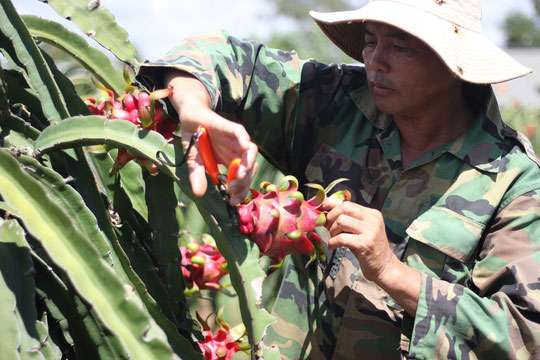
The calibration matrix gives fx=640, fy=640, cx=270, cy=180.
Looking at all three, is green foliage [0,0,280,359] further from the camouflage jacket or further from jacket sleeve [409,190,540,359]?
jacket sleeve [409,190,540,359]

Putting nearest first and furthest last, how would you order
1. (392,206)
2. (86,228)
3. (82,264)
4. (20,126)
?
1. (82,264)
2. (86,228)
3. (20,126)
4. (392,206)

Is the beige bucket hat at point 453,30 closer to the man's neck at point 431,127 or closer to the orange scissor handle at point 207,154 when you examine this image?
the man's neck at point 431,127

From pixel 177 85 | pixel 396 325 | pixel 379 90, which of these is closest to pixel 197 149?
pixel 177 85

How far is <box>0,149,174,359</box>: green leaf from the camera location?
2.70 ft

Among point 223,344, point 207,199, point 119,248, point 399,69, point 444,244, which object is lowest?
point 223,344

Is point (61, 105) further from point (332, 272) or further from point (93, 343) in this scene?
point (332, 272)

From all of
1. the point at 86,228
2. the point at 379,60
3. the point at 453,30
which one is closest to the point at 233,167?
the point at 86,228

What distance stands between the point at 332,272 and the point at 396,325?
0.19 m

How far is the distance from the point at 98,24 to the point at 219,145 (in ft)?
1.68

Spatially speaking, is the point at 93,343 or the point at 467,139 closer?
the point at 93,343

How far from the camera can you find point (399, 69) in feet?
4.51

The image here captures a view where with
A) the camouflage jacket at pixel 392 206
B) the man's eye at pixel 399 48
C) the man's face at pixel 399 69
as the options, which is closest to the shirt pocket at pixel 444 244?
the camouflage jacket at pixel 392 206

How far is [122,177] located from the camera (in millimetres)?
1327

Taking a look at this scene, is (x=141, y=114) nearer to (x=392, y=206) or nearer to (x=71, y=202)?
(x=71, y=202)
